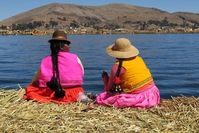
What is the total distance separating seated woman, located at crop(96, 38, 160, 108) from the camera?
6578 millimetres

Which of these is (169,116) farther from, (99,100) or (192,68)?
(192,68)

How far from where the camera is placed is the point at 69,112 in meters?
5.94

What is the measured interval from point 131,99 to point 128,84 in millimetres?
326

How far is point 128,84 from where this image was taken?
674 centimetres

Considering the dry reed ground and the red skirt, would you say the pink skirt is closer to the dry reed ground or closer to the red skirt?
the dry reed ground

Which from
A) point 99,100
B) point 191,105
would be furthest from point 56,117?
point 191,105

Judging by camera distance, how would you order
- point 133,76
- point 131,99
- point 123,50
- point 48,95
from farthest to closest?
point 48,95
point 123,50
point 133,76
point 131,99

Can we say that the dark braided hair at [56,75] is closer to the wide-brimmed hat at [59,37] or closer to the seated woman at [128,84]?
the wide-brimmed hat at [59,37]

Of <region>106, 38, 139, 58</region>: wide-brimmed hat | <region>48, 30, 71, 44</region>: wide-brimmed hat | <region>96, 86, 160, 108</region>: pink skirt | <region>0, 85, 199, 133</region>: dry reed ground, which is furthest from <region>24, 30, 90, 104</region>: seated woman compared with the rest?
<region>106, 38, 139, 58</region>: wide-brimmed hat

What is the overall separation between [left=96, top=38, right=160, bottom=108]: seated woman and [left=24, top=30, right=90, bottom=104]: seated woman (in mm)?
613

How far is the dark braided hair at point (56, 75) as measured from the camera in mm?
6828

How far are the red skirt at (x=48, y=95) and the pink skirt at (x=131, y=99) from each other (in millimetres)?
538

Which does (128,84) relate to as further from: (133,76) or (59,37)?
(59,37)

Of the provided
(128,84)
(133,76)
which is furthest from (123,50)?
(128,84)
